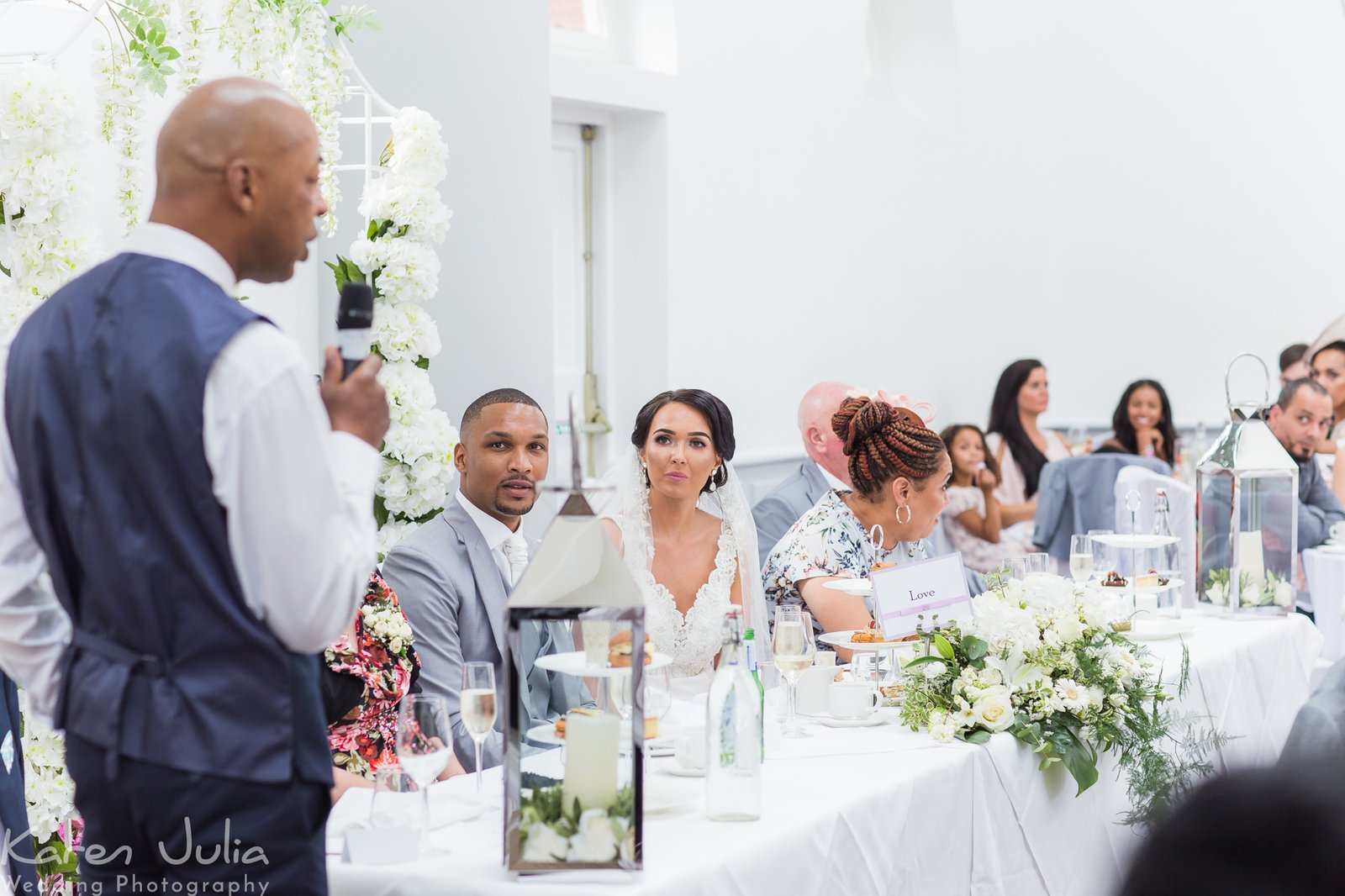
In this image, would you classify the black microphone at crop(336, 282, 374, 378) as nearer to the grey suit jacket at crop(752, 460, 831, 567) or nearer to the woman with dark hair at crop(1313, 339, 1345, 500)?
the grey suit jacket at crop(752, 460, 831, 567)

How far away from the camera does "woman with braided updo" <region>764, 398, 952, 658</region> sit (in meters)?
3.42

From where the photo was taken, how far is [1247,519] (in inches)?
164

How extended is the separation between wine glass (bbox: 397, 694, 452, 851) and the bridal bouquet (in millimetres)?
1024

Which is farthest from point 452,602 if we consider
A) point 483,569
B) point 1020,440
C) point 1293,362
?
point 1293,362

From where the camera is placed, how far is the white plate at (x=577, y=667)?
1815 millimetres

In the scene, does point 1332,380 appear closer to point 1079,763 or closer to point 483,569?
point 1079,763

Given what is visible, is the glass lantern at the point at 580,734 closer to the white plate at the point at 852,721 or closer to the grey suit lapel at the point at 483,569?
the white plate at the point at 852,721

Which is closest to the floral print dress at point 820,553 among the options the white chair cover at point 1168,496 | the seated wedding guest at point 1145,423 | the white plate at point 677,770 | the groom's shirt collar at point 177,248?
the white plate at point 677,770

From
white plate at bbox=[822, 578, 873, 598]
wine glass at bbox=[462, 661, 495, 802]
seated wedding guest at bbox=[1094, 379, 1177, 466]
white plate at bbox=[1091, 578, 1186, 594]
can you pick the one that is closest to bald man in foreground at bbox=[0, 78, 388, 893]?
wine glass at bbox=[462, 661, 495, 802]

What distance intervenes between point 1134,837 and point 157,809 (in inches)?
79.1

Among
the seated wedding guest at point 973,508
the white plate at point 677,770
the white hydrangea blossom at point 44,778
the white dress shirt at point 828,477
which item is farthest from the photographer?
the seated wedding guest at point 973,508

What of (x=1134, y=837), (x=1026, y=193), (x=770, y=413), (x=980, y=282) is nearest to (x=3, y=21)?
(x=1134, y=837)

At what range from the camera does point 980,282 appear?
8.70 meters

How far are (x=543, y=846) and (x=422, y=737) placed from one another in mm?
221
